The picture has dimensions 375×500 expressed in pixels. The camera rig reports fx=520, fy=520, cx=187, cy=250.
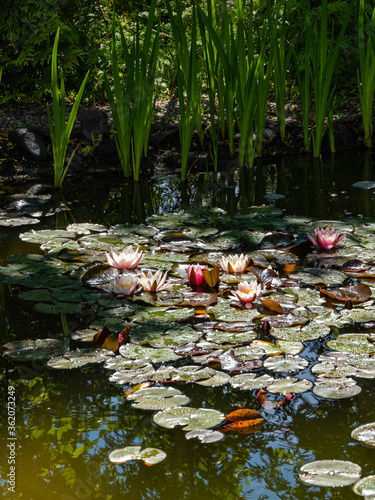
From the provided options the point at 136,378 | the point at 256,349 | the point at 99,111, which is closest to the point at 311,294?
the point at 256,349

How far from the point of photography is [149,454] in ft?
3.50

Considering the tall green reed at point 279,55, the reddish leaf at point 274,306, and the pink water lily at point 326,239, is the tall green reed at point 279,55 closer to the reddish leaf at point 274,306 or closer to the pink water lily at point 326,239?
the pink water lily at point 326,239

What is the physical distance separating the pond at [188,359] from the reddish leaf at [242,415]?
2 cm

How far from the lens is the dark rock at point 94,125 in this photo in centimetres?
416

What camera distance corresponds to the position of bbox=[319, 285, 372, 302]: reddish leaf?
1.72 m

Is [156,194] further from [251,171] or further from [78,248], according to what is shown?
[78,248]

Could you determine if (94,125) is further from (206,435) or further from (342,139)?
(206,435)

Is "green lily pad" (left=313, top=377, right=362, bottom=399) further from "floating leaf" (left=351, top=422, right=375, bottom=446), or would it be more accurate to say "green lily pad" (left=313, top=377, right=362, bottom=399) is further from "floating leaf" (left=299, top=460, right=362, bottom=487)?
"floating leaf" (left=299, top=460, right=362, bottom=487)

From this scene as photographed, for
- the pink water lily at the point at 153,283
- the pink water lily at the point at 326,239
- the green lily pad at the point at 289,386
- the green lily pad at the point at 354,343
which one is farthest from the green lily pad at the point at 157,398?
the pink water lily at the point at 326,239

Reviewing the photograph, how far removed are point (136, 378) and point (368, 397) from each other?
57 centimetres

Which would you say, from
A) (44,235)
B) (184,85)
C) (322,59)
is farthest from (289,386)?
(322,59)

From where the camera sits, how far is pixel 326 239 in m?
2.12

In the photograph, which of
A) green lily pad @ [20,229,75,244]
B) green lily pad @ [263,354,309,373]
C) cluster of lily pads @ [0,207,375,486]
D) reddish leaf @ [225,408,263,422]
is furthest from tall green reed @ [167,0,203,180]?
reddish leaf @ [225,408,263,422]

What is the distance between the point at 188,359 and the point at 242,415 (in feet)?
0.96
